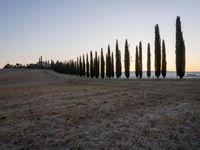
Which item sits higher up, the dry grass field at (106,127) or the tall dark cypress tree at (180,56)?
the tall dark cypress tree at (180,56)

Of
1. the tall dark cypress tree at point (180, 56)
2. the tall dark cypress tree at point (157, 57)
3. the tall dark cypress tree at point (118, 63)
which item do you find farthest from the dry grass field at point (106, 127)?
the tall dark cypress tree at point (118, 63)

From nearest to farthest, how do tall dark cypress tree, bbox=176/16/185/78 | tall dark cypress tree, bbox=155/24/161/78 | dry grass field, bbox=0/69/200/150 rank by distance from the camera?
dry grass field, bbox=0/69/200/150 < tall dark cypress tree, bbox=176/16/185/78 < tall dark cypress tree, bbox=155/24/161/78

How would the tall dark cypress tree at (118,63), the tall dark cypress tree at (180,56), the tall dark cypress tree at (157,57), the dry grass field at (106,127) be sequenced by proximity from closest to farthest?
the dry grass field at (106,127)
the tall dark cypress tree at (180,56)
the tall dark cypress tree at (157,57)
the tall dark cypress tree at (118,63)

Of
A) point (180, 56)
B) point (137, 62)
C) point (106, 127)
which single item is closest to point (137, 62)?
point (137, 62)

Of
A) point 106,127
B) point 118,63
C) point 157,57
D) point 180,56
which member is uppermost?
point 157,57

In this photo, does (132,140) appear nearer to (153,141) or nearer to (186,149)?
(153,141)

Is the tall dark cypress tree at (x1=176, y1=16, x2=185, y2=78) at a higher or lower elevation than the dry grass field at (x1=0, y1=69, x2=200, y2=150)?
higher

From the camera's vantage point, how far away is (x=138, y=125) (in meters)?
7.51

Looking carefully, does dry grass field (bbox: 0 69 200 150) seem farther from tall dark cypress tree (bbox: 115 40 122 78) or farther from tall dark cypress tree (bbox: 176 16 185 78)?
tall dark cypress tree (bbox: 115 40 122 78)

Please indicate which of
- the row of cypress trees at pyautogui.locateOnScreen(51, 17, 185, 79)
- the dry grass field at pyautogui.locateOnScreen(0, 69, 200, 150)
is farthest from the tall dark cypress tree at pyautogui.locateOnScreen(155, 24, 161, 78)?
the dry grass field at pyautogui.locateOnScreen(0, 69, 200, 150)

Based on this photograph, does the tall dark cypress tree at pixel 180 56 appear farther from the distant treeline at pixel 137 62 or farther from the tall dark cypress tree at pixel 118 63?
the tall dark cypress tree at pixel 118 63

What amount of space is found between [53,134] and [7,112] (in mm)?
4627

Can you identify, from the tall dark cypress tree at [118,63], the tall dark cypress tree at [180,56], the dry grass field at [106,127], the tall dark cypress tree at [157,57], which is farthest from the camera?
the tall dark cypress tree at [118,63]

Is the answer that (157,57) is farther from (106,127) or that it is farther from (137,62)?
(106,127)
